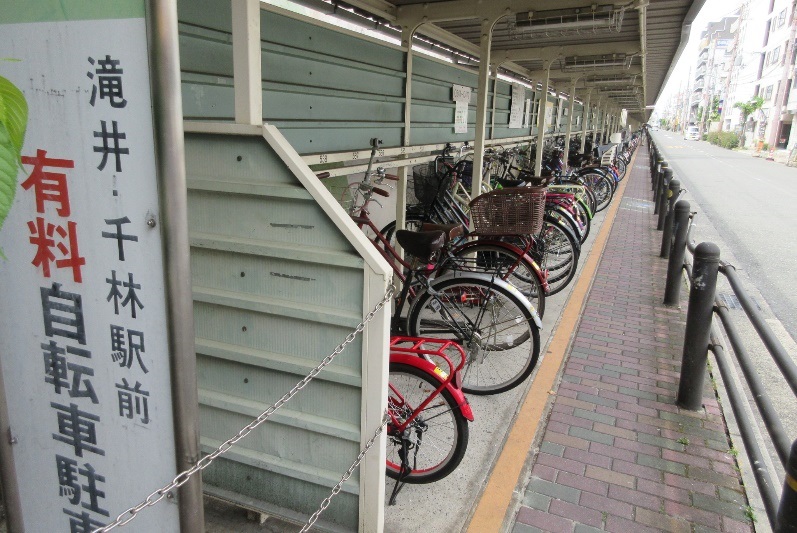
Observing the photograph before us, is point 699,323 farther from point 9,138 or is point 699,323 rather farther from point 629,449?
point 9,138

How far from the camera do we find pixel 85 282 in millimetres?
1485

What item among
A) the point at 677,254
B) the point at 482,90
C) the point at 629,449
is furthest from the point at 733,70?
the point at 629,449

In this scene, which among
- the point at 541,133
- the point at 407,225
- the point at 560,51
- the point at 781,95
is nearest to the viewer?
the point at 407,225

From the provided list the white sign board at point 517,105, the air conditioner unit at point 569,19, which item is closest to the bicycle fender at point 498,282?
the air conditioner unit at point 569,19

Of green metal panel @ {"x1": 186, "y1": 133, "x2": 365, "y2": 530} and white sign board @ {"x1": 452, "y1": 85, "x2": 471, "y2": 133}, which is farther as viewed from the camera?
white sign board @ {"x1": 452, "y1": 85, "x2": 471, "y2": 133}

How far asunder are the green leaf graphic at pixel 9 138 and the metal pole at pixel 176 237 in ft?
1.36

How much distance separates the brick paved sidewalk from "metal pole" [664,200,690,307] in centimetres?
50

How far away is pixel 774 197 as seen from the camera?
663 inches

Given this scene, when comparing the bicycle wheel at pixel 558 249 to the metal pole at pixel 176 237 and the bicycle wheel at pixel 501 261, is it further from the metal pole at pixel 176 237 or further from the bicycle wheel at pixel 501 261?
the metal pole at pixel 176 237

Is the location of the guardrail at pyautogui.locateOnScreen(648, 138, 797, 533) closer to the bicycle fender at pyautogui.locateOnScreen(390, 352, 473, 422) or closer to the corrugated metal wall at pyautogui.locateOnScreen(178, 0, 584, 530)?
the bicycle fender at pyautogui.locateOnScreen(390, 352, 473, 422)

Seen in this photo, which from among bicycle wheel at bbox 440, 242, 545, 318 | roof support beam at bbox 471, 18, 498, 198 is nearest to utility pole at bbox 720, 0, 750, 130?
roof support beam at bbox 471, 18, 498, 198

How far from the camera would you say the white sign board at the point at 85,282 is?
53.1 inches

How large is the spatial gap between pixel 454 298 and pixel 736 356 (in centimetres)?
178

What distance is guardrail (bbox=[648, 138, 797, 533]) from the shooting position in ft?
7.01
